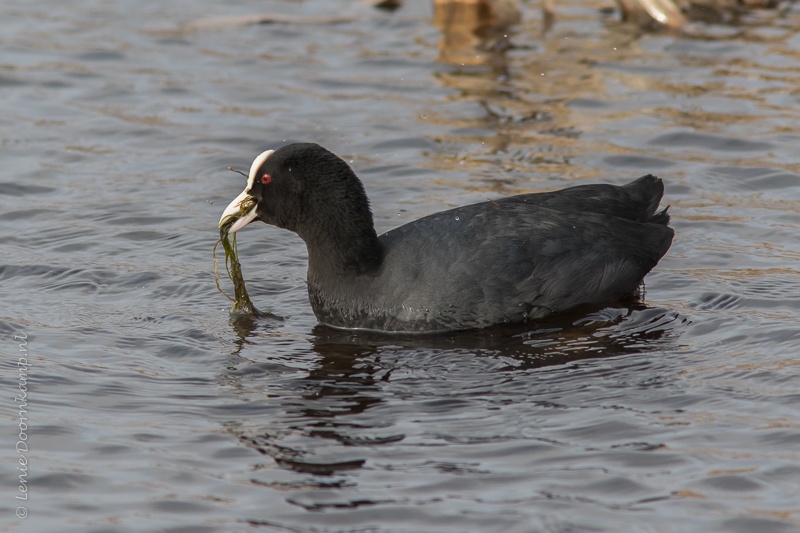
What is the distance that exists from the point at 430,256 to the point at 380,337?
0.53 m

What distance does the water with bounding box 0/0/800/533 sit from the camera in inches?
158

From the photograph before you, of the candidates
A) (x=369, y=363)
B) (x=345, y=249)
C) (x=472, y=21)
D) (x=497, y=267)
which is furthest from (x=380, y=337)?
(x=472, y=21)

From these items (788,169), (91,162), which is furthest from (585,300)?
(91,162)

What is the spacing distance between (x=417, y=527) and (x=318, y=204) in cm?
237

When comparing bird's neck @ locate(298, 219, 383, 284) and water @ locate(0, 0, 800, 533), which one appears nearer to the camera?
water @ locate(0, 0, 800, 533)

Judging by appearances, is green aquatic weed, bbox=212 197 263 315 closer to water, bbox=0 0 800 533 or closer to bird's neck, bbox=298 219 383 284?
water, bbox=0 0 800 533

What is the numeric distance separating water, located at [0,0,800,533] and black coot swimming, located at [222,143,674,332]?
0.16m

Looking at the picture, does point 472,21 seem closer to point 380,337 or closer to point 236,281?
point 236,281

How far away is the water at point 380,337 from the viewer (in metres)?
4.02

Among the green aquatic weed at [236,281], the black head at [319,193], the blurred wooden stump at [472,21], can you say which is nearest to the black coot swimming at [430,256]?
the black head at [319,193]

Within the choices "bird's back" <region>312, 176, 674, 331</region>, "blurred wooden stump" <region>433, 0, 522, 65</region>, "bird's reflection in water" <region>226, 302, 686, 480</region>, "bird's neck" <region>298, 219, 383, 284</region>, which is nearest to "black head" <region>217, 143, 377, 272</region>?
"bird's neck" <region>298, 219, 383, 284</region>

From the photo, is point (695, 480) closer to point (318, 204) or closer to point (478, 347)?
point (478, 347)

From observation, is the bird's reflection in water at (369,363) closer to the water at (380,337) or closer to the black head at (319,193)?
the water at (380,337)

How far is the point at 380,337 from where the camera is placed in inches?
222
